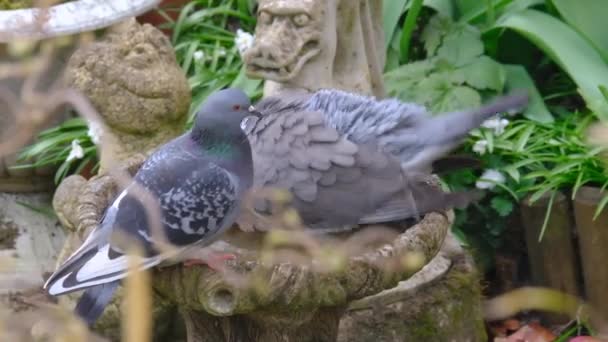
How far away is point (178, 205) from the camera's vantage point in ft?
6.44

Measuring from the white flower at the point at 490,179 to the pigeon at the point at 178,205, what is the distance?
1153mm

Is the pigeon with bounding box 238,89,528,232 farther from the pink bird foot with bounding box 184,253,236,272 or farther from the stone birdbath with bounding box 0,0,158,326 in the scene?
the stone birdbath with bounding box 0,0,158,326

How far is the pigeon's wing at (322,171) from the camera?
2.17 metres

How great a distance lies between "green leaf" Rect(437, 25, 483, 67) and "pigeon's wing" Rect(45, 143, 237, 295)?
145 centimetres

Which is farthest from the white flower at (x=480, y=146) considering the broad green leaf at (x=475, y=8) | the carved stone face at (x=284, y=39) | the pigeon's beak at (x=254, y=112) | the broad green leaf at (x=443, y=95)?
the pigeon's beak at (x=254, y=112)

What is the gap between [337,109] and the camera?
2273 millimetres

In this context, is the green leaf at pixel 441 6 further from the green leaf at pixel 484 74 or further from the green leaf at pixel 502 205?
the green leaf at pixel 502 205

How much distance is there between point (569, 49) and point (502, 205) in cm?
52

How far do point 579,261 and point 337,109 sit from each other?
1173mm

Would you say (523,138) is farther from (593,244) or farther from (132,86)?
(132,86)

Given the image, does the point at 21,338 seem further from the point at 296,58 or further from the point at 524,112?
the point at 524,112

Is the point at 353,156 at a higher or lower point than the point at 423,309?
higher

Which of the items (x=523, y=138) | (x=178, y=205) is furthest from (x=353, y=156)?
(x=523, y=138)

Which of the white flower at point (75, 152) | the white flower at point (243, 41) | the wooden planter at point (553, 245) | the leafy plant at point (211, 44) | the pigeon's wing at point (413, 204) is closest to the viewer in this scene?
A: the pigeon's wing at point (413, 204)
